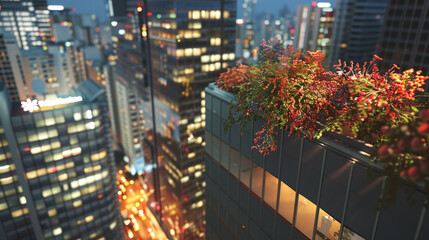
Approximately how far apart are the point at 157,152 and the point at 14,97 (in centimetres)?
5592

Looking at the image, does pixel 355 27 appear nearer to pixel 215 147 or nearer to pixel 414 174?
pixel 215 147

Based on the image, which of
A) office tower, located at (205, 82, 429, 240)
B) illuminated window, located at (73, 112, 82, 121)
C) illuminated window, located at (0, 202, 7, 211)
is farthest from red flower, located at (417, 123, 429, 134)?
illuminated window, located at (0, 202, 7, 211)

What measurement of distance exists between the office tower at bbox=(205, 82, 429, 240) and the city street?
8059 cm

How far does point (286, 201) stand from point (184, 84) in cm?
5786

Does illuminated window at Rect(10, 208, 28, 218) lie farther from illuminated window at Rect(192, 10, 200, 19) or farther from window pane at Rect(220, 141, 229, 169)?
illuminated window at Rect(192, 10, 200, 19)

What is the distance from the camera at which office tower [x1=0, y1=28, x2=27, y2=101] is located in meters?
83.8

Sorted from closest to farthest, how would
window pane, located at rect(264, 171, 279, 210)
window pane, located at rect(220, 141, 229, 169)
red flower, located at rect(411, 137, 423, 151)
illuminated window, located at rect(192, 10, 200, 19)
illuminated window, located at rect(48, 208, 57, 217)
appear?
1. red flower, located at rect(411, 137, 423, 151)
2. window pane, located at rect(264, 171, 279, 210)
3. window pane, located at rect(220, 141, 229, 169)
4. illuminated window, located at rect(48, 208, 57, 217)
5. illuminated window, located at rect(192, 10, 200, 19)

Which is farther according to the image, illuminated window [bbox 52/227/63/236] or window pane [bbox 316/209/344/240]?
illuminated window [bbox 52/227/63/236]

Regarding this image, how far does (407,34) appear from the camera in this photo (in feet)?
198

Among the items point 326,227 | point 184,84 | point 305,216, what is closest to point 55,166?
point 184,84

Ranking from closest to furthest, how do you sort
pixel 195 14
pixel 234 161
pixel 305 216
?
pixel 305 216 → pixel 234 161 → pixel 195 14

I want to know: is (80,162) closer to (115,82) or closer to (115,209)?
(115,209)

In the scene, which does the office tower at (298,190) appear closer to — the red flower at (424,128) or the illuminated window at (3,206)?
the red flower at (424,128)

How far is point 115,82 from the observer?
429 feet
